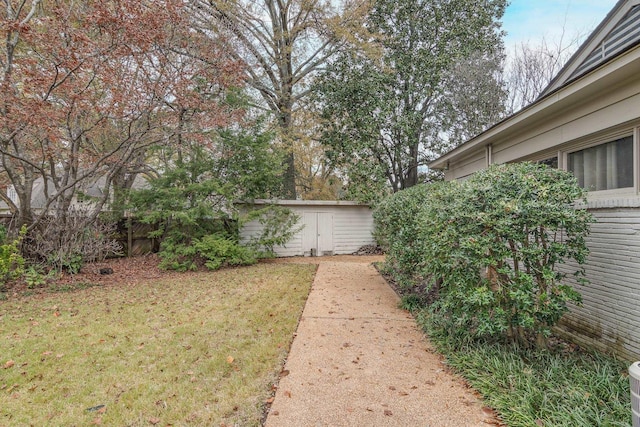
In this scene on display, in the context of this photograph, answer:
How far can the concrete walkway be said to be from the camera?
245 cm

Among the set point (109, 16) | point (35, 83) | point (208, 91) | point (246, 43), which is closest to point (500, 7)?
point (246, 43)

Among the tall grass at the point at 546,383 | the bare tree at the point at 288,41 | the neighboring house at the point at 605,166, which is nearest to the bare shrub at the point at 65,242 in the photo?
the bare tree at the point at 288,41

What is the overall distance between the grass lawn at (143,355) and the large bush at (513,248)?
2050 millimetres

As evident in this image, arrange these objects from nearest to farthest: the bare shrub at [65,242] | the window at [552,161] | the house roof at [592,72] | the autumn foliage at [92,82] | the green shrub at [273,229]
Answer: the house roof at [592,72] → the window at [552,161] → the autumn foliage at [92,82] → the bare shrub at [65,242] → the green shrub at [273,229]

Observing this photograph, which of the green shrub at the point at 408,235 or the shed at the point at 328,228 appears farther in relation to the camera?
the shed at the point at 328,228

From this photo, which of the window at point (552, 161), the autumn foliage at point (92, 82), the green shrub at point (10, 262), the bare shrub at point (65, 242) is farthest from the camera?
the bare shrub at point (65, 242)

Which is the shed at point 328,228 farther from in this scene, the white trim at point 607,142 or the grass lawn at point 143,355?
the white trim at point 607,142

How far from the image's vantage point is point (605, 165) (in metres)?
3.63

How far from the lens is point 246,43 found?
37.2ft

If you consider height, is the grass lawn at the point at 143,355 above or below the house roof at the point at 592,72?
below

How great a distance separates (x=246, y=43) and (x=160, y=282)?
854cm

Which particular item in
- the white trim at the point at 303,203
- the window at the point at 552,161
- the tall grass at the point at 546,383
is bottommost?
the tall grass at the point at 546,383

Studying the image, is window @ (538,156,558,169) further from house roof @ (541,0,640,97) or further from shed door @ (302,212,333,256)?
shed door @ (302,212,333,256)

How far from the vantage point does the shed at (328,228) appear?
40.4 feet
